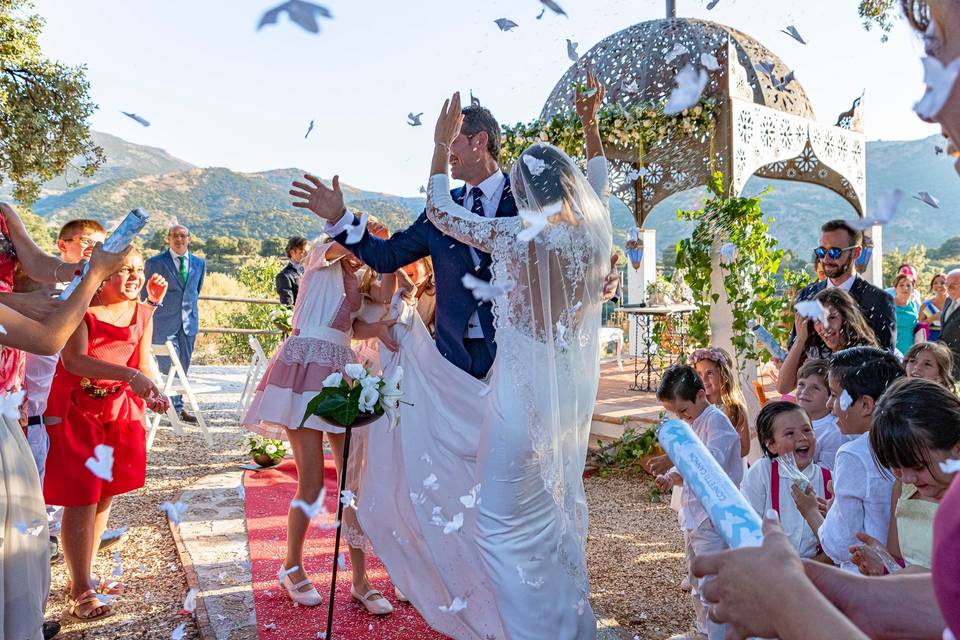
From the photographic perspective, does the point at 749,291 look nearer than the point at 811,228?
Yes

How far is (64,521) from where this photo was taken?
11.8ft

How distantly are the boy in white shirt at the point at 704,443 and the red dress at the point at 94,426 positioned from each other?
2500 mm

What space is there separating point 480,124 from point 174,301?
21.2ft

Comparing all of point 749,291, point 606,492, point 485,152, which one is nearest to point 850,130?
point 749,291

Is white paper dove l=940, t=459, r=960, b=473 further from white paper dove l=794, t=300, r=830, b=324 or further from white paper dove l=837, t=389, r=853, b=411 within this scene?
white paper dove l=794, t=300, r=830, b=324

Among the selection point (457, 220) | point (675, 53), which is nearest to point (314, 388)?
point (457, 220)

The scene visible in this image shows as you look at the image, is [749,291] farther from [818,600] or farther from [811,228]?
[811,228]

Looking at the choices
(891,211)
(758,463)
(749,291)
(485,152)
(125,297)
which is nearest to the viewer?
(891,211)

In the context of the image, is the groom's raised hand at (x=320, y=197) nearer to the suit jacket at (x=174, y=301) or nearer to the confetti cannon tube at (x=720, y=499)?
the confetti cannon tube at (x=720, y=499)

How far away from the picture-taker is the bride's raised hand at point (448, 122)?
10.7 ft

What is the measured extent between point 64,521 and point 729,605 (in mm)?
3418

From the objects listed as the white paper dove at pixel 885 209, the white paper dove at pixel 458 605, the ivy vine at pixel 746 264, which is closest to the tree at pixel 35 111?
the ivy vine at pixel 746 264

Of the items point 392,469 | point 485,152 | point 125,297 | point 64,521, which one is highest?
point 485,152

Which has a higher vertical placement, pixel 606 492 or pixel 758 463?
pixel 758 463
